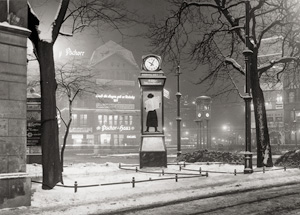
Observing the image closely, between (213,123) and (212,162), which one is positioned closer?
(212,162)

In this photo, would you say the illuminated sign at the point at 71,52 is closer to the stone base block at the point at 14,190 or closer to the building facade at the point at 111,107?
the building facade at the point at 111,107

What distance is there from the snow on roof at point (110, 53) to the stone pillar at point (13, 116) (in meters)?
69.0

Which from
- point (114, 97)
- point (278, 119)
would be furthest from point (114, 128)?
point (278, 119)

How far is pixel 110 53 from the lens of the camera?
8019 cm

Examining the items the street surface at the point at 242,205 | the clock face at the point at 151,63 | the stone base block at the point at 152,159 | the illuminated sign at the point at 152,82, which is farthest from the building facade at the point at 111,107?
the street surface at the point at 242,205

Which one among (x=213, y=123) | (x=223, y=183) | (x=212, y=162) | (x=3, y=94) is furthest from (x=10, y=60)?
(x=213, y=123)

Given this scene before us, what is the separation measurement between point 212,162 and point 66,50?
212ft

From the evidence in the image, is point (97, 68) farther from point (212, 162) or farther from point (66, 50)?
point (212, 162)

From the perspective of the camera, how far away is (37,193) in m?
11.2

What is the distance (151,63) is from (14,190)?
12584mm

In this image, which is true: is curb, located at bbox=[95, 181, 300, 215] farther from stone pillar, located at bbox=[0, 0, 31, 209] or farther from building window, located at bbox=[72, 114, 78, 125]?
building window, located at bbox=[72, 114, 78, 125]

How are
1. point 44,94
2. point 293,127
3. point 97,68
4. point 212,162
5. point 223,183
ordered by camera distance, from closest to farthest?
point 44,94 < point 223,183 < point 212,162 < point 293,127 < point 97,68

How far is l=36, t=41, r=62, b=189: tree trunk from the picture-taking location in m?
12.1

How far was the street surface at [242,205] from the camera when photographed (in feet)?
29.8
